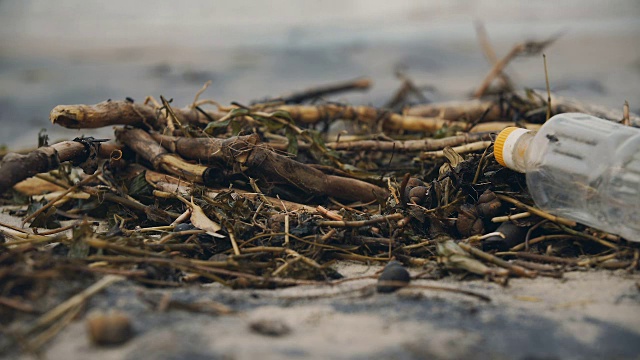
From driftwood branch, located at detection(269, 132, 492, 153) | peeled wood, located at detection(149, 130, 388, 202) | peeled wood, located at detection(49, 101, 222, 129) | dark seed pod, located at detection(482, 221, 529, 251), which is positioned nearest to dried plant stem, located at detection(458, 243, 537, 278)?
dark seed pod, located at detection(482, 221, 529, 251)

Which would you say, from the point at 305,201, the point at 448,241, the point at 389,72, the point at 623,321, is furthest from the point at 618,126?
the point at 389,72

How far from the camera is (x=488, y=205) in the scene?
8.83 feet

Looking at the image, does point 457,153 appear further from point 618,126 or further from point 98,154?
point 98,154

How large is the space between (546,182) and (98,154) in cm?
214

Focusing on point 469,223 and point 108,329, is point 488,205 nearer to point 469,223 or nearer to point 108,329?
point 469,223

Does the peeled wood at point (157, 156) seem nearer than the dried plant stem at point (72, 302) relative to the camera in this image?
No

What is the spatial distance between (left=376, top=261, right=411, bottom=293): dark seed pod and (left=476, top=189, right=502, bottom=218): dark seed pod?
0.62m

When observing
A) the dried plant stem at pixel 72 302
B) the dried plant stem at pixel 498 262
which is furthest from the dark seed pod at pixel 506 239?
the dried plant stem at pixel 72 302

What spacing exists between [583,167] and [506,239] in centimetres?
42

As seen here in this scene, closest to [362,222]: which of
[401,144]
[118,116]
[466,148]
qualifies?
[466,148]

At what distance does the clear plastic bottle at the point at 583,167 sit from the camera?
96.2 inches

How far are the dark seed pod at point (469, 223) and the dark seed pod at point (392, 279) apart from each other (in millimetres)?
549

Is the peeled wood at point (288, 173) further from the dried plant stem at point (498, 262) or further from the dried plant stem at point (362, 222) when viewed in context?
the dried plant stem at point (498, 262)

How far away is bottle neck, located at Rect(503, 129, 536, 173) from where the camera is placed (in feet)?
8.72
